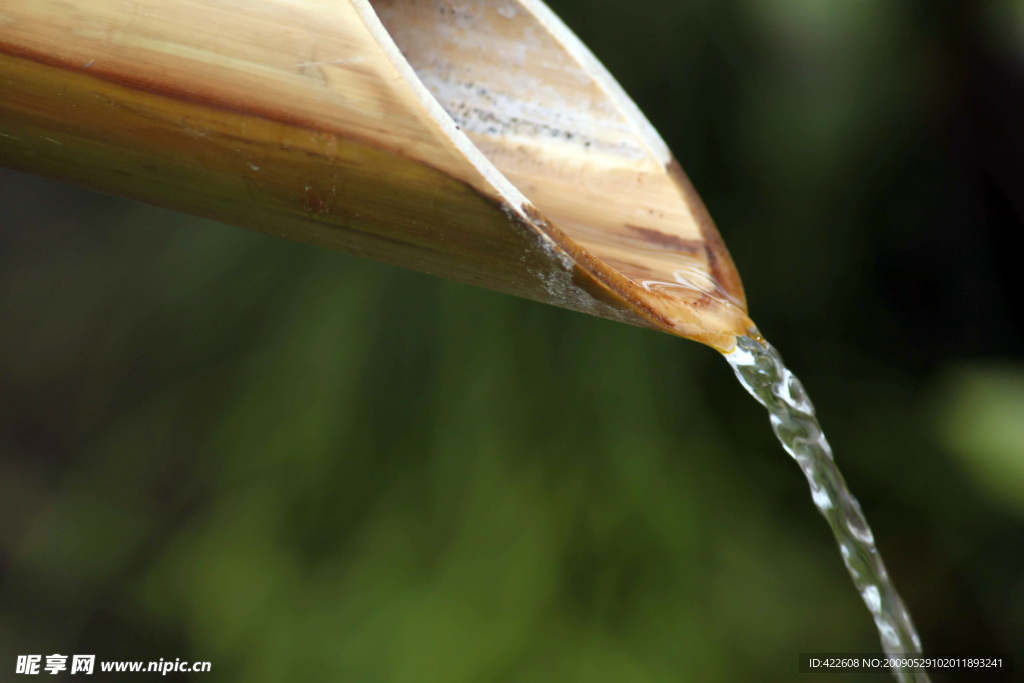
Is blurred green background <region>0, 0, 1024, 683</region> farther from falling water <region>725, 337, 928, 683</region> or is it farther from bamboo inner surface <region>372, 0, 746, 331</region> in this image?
bamboo inner surface <region>372, 0, 746, 331</region>

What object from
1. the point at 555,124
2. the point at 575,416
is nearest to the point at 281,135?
the point at 555,124

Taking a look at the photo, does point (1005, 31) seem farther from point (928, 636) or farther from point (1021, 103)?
point (928, 636)

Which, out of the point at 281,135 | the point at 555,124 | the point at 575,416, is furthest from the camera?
the point at 575,416

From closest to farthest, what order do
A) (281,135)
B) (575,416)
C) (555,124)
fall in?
(281,135), (555,124), (575,416)

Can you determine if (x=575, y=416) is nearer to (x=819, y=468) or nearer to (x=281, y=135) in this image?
Answer: (x=819, y=468)

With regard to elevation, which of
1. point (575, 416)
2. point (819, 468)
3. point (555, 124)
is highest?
point (555, 124)
